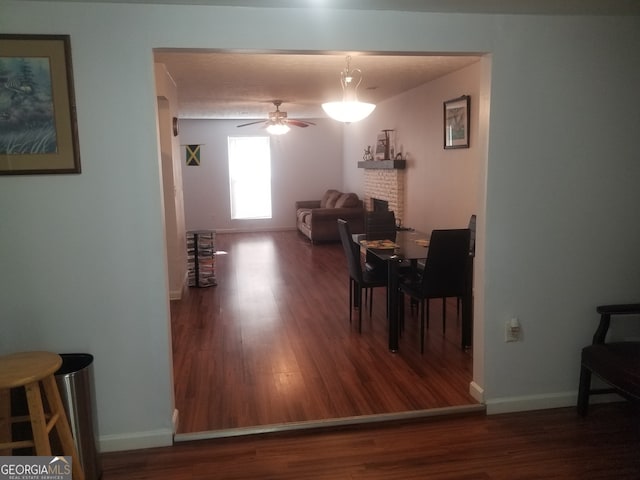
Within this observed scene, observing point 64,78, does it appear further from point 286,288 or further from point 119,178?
point 286,288

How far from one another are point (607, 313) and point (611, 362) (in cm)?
34

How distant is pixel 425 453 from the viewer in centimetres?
251

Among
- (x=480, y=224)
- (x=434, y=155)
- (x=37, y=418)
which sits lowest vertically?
(x=37, y=418)

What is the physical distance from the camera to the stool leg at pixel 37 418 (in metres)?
1.92

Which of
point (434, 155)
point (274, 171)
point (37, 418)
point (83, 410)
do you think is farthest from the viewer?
point (274, 171)

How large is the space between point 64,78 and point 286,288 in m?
3.82

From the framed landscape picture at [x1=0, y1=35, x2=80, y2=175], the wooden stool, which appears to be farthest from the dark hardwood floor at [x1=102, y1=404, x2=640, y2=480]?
the framed landscape picture at [x1=0, y1=35, x2=80, y2=175]

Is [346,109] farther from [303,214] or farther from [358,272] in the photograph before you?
[303,214]

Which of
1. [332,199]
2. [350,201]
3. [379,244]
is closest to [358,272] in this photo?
[379,244]

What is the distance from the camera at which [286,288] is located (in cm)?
580

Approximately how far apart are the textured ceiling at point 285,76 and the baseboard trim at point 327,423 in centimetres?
222

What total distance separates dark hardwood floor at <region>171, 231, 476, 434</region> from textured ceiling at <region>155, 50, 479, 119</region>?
6.92 ft

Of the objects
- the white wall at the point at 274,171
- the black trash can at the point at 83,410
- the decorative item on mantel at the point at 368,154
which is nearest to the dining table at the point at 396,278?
the black trash can at the point at 83,410

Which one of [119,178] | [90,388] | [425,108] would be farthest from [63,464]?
[425,108]
